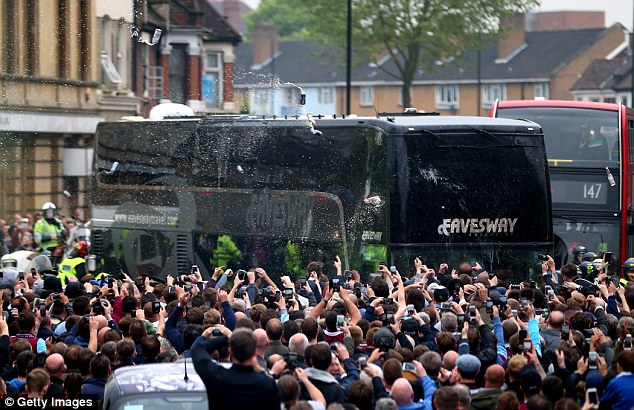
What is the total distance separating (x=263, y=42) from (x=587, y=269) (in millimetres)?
83934

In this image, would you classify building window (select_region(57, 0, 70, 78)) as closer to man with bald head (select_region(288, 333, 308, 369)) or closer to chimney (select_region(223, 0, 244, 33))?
man with bald head (select_region(288, 333, 308, 369))

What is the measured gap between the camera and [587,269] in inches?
648

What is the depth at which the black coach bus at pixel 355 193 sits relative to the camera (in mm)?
17312

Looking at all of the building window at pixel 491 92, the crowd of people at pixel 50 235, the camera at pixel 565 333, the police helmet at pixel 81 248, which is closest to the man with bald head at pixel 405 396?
the camera at pixel 565 333

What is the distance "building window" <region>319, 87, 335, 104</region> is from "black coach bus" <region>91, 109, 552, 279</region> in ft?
244

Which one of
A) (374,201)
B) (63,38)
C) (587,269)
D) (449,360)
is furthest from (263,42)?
(449,360)

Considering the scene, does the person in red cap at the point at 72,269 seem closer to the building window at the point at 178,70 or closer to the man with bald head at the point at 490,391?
the man with bald head at the point at 490,391

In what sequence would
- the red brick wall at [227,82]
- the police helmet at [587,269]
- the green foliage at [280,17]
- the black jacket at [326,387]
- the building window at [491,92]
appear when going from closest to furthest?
the black jacket at [326,387]
the police helmet at [587,269]
the red brick wall at [227,82]
the building window at [491,92]
the green foliage at [280,17]

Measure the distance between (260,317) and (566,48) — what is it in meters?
82.2

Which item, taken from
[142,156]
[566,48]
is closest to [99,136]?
[142,156]

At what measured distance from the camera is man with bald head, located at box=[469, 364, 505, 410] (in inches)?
344

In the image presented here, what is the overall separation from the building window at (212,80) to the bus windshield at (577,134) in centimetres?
2912

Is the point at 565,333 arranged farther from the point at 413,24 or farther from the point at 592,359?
the point at 413,24

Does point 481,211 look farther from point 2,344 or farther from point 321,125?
point 2,344
